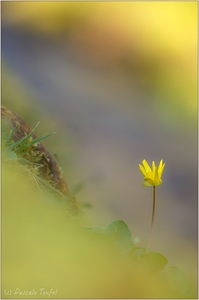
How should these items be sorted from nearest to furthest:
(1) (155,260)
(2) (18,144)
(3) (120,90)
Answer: (1) (155,260) < (2) (18,144) < (3) (120,90)

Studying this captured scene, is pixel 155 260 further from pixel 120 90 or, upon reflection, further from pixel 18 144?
pixel 120 90

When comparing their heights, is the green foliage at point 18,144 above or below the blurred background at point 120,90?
below

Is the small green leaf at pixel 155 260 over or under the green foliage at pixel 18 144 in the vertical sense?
under

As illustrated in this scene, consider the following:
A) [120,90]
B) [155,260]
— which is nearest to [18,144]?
[155,260]

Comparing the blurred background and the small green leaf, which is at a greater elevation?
the blurred background

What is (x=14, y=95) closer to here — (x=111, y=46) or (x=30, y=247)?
(x=111, y=46)

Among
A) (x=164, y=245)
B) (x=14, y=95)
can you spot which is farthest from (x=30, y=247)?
(x=14, y=95)

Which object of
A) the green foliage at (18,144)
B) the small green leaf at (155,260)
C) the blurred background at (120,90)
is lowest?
the small green leaf at (155,260)

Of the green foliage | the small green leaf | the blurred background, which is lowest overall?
the small green leaf
